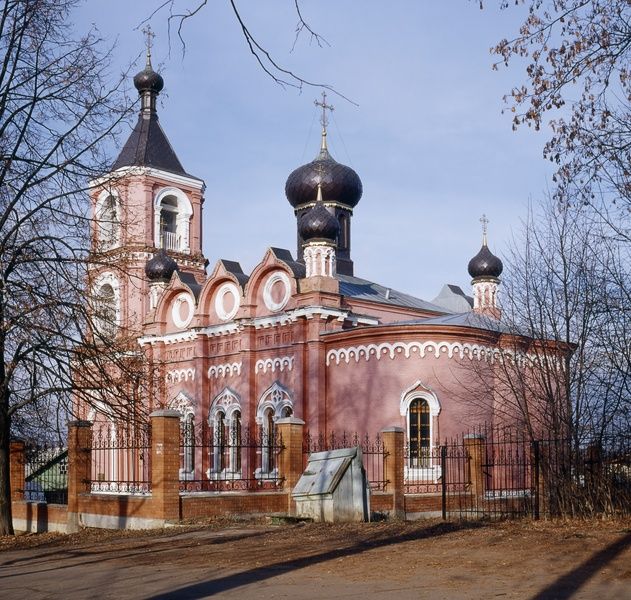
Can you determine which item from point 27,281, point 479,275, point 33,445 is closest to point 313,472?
point 27,281

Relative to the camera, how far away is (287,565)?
10.1 m

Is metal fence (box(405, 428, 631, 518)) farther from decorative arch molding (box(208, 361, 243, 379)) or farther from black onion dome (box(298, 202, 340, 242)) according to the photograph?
decorative arch molding (box(208, 361, 243, 379))

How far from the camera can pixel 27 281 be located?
1363 centimetres

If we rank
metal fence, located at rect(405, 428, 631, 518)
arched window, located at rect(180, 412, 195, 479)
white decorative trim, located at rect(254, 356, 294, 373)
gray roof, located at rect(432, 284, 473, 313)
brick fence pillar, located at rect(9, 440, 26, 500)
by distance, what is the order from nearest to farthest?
metal fence, located at rect(405, 428, 631, 518) → brick fence pillar, located at rect(9, 440, 26, 500) → white decorative trim, located at rect(254, 356, 294, 373) → arched window, located at rect(180, 412, 195, 479) → gray roof, located at rect(432, 284, 473, 313)

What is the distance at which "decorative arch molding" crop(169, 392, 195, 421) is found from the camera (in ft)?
93.2

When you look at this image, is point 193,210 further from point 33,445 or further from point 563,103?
point 563,103

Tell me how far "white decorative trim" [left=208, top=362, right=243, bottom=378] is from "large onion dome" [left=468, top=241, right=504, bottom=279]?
8.29 meters

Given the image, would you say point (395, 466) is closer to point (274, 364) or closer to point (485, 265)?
point (274, 364)

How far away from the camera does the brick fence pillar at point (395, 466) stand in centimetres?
1900

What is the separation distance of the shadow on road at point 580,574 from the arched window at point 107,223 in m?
8.21

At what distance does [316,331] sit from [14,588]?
15.7 metres

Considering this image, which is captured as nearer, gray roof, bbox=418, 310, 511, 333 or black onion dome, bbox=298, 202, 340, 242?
gray roof, bbox=418, 310, 511, 333

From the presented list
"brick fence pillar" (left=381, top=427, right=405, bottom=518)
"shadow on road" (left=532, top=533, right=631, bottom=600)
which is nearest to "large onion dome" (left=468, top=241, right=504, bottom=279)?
"brick fence pillar" (left=381, top=427, right=405, bottom=518)

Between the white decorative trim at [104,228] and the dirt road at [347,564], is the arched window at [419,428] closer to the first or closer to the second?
the dirt road at [347,564]
